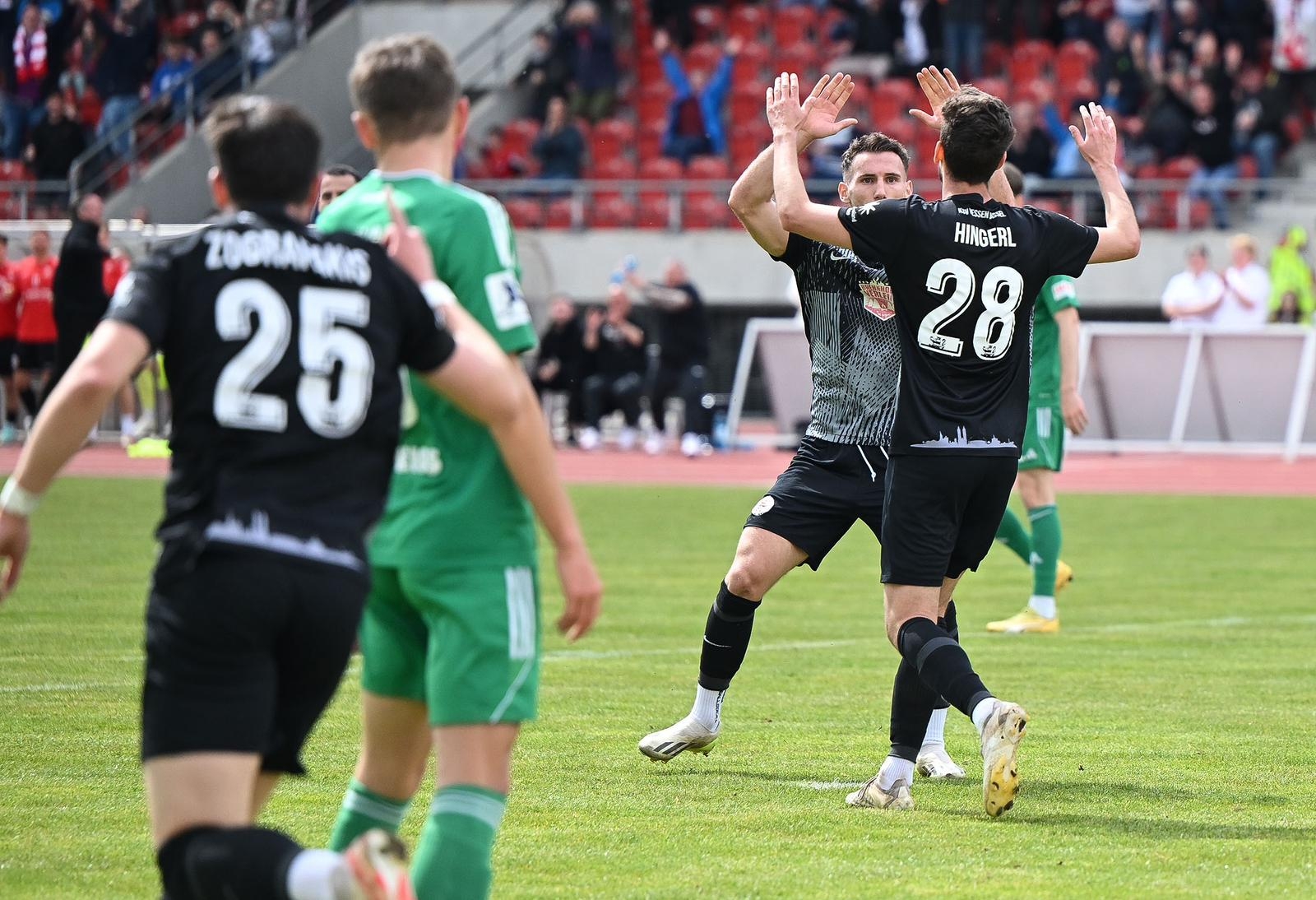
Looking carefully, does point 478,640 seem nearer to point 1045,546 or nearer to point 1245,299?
point 1045,546

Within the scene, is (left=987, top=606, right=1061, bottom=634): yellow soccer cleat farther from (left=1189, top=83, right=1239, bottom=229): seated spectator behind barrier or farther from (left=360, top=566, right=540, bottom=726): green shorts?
(left=1189, top=83, right=1239, bottom=229): seated spectator behind barrier

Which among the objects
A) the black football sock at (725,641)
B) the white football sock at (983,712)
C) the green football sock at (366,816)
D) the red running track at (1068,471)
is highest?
the green football sock at (366,816)

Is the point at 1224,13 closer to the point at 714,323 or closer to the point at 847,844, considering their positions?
the point at 714,323

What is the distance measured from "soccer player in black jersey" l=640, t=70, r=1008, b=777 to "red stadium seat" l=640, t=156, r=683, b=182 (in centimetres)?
2193

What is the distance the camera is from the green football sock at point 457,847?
385cm

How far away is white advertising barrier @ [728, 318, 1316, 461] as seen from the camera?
2228 cm

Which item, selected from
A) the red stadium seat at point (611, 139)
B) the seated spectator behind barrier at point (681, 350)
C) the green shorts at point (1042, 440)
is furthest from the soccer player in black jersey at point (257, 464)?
the red stadium seat at point (611, 139)

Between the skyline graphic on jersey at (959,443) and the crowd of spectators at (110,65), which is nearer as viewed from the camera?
the skyline graphic on jersey at (959,443)

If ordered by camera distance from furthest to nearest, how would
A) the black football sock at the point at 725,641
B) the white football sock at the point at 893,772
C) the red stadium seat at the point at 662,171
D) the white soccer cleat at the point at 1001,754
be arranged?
1. the red stadium seat at the point at 662,171
2. the black football sock at the point at 725,641
3. the white football sock at the point at 893,772
4. the white soccer cleat at the point at 1001,754

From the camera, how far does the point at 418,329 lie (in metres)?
3.74

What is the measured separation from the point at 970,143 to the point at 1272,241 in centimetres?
2180

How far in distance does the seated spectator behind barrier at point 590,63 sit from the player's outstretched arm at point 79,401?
2697 centimetres

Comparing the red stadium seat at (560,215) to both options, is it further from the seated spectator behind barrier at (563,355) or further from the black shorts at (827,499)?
the black shorts at (827,499)

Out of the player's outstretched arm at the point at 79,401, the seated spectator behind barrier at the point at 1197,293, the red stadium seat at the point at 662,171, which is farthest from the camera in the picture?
the red stadium seat at the point at 662,171
